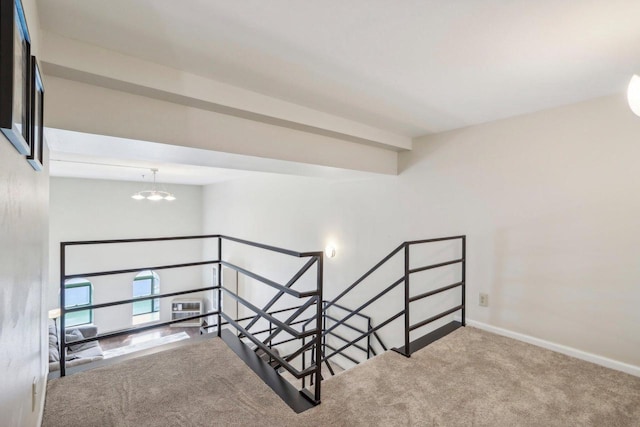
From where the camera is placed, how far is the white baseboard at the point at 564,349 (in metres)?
2.20

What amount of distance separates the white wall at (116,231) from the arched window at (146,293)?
40 centimetres

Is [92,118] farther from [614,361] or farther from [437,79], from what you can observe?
[614,361]

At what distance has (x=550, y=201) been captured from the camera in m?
2.54

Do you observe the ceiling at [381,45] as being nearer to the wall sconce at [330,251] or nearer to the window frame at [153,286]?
the wall sconce at [330,251]

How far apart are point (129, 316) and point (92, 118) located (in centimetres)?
837

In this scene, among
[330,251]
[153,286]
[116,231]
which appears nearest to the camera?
[330,251]

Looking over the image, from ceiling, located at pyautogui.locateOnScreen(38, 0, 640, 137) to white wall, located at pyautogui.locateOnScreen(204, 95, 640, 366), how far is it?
0.40m

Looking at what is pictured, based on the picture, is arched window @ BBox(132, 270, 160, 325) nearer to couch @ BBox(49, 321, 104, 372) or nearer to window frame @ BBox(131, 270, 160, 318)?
window frame @ BBox(131, 270, 160, 318)

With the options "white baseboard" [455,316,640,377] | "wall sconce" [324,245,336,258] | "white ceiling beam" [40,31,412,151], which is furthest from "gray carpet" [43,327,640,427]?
"wall sconce" [324,245,336,258]

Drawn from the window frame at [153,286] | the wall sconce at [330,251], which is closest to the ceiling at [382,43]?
the wall sconce at [330,251]

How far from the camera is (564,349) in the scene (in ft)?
8.11

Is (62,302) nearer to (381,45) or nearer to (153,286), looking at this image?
(381,45)

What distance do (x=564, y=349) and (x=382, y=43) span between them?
9.55ft

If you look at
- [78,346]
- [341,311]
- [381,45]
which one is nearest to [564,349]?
[341,311]
